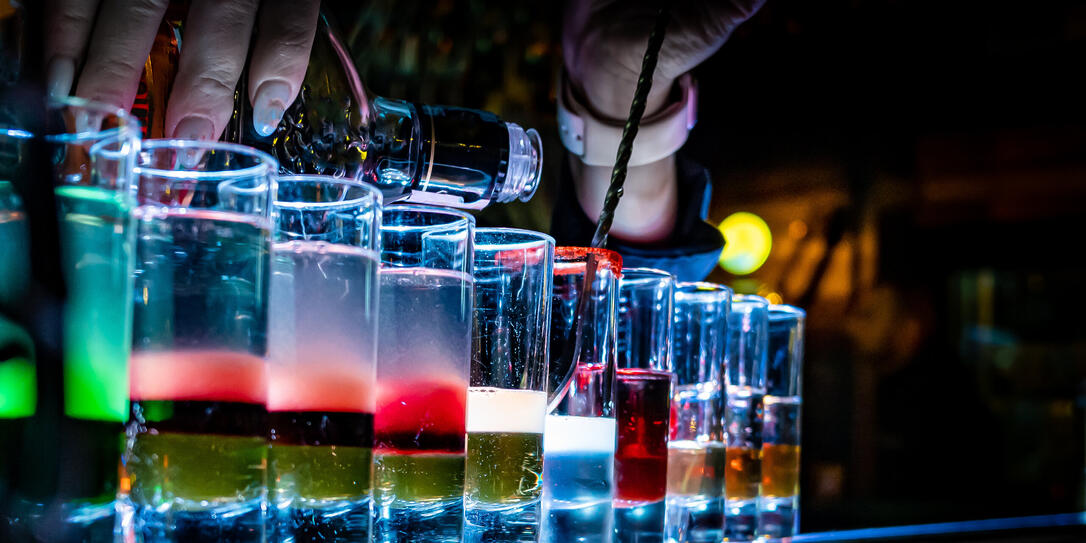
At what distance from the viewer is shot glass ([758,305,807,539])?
4.13 ft

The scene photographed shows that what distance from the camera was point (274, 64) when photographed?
0.77m

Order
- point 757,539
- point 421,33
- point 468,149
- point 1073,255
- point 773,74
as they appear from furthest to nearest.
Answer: point 1073,255
point 773,74
point 421,33
point 757,539
point 468,149

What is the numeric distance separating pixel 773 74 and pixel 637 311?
136 cm

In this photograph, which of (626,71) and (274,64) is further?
(626,71)

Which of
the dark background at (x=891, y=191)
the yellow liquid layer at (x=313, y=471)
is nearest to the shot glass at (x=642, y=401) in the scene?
the yellow liquid layer at (x=313, y=471)

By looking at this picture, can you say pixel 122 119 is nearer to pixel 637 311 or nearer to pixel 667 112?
pixel 637 311

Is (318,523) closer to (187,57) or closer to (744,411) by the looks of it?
(187,57)

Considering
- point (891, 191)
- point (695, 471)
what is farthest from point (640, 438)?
point (891, 191)

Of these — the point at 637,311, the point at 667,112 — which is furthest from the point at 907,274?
the point at 637,311

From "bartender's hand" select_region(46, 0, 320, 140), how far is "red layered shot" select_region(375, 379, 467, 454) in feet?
0.79

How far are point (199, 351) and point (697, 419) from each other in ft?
2.11

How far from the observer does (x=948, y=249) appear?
3.50 meters

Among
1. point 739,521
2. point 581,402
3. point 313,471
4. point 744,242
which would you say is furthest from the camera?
point 744,242

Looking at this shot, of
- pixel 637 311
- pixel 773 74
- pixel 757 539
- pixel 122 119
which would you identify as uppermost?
pixel 773 74
